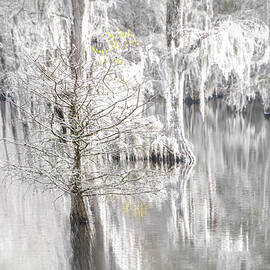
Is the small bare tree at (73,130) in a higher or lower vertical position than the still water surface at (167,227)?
higher

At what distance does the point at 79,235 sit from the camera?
6.87m

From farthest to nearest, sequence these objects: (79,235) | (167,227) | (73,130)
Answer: (167,227)
(79,235)
(73,130)

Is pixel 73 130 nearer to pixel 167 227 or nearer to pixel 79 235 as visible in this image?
pixel 79 235

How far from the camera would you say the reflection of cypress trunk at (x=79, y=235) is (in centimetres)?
612

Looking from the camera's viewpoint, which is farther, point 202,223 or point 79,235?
point 202,223

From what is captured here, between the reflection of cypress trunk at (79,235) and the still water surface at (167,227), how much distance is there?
5.1 inches

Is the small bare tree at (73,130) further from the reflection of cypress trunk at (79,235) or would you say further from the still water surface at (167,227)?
the still water surface at (167,227)

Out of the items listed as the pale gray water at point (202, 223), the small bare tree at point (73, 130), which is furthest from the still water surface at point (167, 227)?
the small bare tree at point (73, 130)

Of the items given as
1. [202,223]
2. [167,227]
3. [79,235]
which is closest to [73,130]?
[79,235]

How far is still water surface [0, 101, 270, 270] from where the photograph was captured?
6.17 m

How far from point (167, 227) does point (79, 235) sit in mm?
1539

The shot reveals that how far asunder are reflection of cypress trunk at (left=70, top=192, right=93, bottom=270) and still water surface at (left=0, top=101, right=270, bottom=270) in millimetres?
129

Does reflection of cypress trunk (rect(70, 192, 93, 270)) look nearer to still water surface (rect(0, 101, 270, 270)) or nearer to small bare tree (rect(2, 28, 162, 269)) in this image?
small bare tree (rect(2, 28, 162, 269))

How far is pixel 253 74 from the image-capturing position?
2233 centimetres
